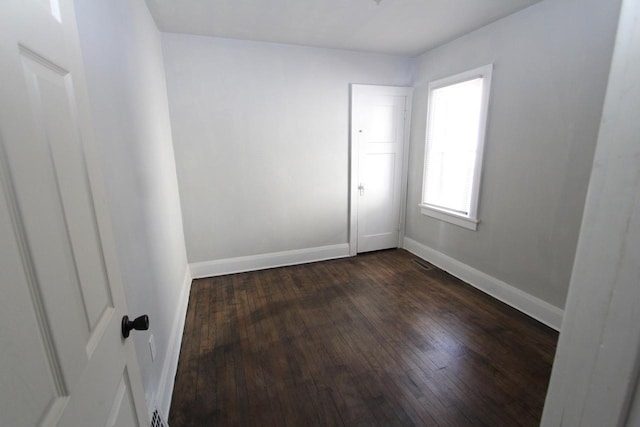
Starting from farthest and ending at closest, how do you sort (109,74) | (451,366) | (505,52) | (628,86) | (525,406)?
1. (505,52)
2. (451,366)
3. (525,406)
4. (109,74)
5. (628,86)

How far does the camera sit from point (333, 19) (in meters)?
2.70

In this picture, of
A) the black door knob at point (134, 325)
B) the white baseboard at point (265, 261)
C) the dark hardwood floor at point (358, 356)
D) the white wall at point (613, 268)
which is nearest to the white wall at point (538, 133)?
the dark hardwood floor at point (358, 356)

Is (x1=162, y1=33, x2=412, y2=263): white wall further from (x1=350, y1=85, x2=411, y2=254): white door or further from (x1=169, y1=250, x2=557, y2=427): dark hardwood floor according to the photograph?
(x1=169, y1=250, x2=557, y2=427): dark hardwood floor

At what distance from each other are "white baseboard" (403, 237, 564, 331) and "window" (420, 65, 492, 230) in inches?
19.8

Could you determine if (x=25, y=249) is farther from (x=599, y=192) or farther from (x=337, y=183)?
(x=337, y=183)

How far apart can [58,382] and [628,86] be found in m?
1.32

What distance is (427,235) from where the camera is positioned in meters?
3.90

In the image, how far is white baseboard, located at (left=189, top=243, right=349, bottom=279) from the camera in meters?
3.54

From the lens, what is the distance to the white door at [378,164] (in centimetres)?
383

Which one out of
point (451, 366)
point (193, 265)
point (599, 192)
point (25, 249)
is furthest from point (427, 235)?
point (25, 249)

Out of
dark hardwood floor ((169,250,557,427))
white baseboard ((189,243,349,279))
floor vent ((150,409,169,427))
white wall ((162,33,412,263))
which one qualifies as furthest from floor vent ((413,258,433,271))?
floor vent ((150,409,169,427))

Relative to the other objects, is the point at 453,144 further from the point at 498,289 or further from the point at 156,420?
the point at 156,420

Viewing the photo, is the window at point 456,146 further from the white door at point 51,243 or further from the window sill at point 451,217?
the white door at point 51,243

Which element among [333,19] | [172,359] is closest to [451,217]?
[333,19]
